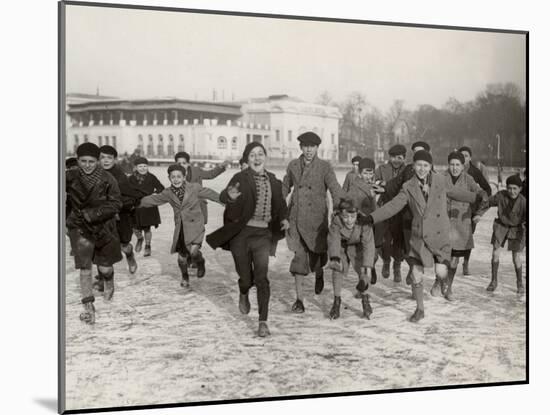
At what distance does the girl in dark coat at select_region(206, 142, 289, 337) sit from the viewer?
5559 mm

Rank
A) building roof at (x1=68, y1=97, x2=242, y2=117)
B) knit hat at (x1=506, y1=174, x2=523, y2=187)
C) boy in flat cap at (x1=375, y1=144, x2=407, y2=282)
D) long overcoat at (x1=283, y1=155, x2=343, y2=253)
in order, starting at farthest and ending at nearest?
knit hat at (x1=506, y1=174, x2=523, y2=187) < boy in flat cap at (x1=375, y1=144, x2=407, y2=282) < long overcoat at (x1=283, y1=155, x2=343, y2=253) < building roof at (x1=68, y1=97, x2=242, y2=117)

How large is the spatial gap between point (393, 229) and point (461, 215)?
0.51 metres

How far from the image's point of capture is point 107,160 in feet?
17.6

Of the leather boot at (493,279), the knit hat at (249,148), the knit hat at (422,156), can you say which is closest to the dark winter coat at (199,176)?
the knit hat at (249,148)

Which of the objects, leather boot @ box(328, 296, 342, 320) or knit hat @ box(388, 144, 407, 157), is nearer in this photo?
leather boot @ box(328, 296, 342, 320)

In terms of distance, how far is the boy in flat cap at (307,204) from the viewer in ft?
18.7

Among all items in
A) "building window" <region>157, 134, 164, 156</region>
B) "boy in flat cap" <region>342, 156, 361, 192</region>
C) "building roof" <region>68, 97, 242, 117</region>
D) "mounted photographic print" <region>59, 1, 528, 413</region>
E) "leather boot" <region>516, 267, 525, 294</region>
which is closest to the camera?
"building roof" <region>68, 97, 242, 117</region>

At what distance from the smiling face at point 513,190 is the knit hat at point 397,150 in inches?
32.8

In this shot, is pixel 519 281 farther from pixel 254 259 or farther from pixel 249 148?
pixel 249 148

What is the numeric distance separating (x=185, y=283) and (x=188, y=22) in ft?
5.48

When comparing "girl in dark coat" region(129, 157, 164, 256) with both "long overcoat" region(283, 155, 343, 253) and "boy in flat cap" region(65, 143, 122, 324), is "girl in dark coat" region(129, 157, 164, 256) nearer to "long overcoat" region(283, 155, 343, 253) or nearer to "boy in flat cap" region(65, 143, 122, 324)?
"boy in flat cap" region(65, 143, 122, 324)

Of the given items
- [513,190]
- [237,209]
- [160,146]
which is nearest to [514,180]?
[513,190]

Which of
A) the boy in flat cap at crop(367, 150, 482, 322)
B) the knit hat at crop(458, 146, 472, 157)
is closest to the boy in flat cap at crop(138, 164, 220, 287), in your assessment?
the boy in flat cap at crop(367, 150, 482, 322)

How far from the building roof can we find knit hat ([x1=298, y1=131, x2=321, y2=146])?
446 mm
